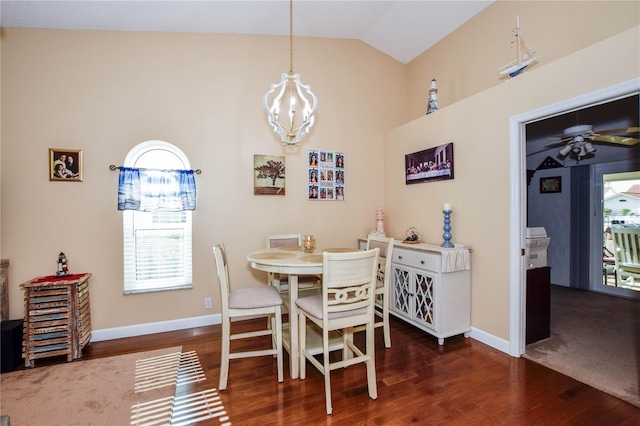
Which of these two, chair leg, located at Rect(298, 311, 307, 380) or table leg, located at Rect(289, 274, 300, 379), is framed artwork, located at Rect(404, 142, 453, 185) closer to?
table leg, located at Rect(289, 274, 300, 379)

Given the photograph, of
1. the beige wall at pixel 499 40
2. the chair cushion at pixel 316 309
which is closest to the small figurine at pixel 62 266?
the chair cushion at pixel 316 309

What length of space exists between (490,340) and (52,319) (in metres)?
4.00

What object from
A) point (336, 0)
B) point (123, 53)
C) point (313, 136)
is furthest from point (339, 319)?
point (123, 53)

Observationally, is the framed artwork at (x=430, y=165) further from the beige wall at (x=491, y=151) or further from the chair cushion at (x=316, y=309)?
the chair cushion at (x=316, y=309)

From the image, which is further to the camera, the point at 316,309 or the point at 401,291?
the point at 401,291

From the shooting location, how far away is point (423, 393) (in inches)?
83.5

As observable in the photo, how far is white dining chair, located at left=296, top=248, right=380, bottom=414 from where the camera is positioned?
6.39 ft

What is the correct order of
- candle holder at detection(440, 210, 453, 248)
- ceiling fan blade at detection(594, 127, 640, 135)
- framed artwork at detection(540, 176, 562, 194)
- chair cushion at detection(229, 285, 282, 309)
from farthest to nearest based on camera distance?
framed artwork at detection(540, 176, 562, 194)
candle holder at detection(440, 210, 453, 248)
ceiling fan blade at detection(594, 127, 640, 135)
chair cushion at detection(229, 285, 282, 309)

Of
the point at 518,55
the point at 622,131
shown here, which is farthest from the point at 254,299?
the point at 622,131

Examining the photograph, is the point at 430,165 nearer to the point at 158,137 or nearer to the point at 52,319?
the point at 158,137

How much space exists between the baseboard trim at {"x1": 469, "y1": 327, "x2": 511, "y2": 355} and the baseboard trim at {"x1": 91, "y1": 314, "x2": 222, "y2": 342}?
2.82m

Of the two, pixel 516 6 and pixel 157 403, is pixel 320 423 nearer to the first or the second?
pixel 157 403

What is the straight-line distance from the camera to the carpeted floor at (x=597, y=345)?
2.23 m

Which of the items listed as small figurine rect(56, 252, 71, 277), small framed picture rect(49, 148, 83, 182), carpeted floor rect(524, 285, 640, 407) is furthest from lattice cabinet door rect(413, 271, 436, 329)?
small framed picture rect(49, 148, 83, 182)
